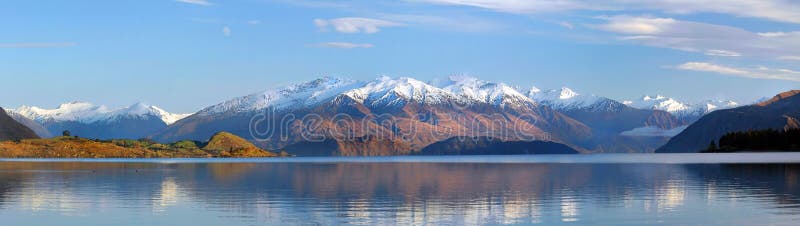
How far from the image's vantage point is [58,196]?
94688 mm

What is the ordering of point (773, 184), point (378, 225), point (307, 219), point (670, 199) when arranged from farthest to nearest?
1. point (773, 184)
2. point (670, 199)
3. point (307, 219)
4. point (378, 225)

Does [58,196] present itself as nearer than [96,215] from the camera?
No

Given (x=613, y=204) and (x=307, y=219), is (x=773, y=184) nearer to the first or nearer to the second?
(x=613, y=204)

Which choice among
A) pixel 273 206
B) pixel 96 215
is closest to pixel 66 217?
pixel 96 215

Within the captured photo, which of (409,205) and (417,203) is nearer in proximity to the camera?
(409,205)

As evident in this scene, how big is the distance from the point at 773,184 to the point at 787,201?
32182 mm

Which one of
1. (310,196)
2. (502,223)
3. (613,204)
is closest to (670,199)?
(613,204)

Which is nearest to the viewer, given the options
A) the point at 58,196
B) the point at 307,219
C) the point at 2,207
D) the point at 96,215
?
the point at 307,219

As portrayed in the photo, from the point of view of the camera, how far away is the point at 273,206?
81.5 m

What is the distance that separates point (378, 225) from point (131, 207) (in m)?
27.3

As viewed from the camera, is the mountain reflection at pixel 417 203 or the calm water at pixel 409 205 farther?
the mountain reflection at pixel 417 203

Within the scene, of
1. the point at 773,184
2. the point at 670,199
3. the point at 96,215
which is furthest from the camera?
the point at 773,184

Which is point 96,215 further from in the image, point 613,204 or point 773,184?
point 773,184

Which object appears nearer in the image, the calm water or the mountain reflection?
the calm water
